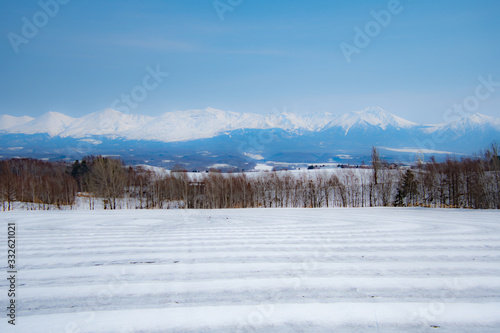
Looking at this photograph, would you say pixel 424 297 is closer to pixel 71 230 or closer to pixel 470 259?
pixel 470 259

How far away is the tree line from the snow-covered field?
28.5m

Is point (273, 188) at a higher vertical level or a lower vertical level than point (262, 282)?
higher

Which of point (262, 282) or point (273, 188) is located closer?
point (262, 282)

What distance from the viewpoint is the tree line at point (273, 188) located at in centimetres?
3347

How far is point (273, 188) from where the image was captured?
46.3 metres

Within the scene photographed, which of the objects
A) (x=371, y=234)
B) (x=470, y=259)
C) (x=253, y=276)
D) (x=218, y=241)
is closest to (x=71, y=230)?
(x=218, y=241)

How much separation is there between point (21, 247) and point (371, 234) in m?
8.70

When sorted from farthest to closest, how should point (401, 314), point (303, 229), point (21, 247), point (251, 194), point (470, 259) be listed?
point (251, 194)
point (303, 229)
point (21, 247)
point (470, 259)
point (401, 314)

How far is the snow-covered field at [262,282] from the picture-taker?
11.2ft

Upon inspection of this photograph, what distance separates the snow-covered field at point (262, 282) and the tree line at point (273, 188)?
93.4ft

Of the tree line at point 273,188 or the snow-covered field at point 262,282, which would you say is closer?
the snow-covered field at point 262,282

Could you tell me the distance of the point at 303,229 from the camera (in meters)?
8.19

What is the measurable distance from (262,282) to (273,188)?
42.1 metres

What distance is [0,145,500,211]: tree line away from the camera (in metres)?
33.5
